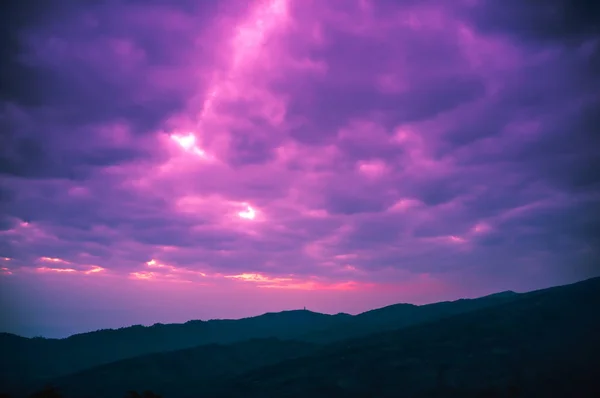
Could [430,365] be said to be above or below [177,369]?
above

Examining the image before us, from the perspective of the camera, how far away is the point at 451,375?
9206 cm

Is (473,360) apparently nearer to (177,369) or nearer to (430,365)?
(430,365)

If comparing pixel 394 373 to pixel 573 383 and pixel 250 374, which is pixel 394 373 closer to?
pixel 573 383

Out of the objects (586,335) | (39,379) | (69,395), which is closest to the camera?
(586,335)

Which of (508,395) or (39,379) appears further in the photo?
(39,379)

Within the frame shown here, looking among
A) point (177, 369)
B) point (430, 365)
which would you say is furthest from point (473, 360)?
point (177, 369)

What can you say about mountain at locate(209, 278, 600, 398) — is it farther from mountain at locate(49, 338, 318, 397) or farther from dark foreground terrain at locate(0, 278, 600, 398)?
mountain at locate(49, 338, 318, 397)

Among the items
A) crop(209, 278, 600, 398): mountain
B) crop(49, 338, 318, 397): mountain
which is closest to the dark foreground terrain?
crop(209, 278, 600, 398): mountain

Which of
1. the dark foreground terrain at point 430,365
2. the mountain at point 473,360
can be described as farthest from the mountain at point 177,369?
the mountain at point 473,360

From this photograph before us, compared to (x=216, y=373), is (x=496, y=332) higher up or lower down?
higher up

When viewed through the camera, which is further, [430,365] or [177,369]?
[177,369]

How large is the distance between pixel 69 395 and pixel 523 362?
11609 centimetres

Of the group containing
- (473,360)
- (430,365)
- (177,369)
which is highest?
(473,360)

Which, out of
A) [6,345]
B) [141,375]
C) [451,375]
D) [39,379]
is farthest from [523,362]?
[6,345]
